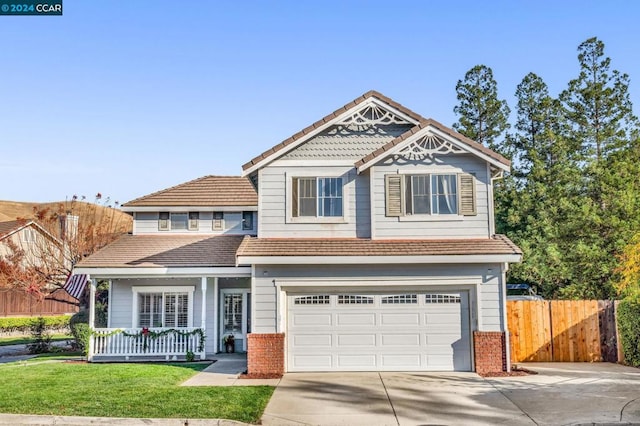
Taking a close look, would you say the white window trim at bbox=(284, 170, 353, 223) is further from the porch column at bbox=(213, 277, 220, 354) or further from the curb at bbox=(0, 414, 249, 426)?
the curb at bbox=(0, 414, 249, 426)

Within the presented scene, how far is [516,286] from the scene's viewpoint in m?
28.0

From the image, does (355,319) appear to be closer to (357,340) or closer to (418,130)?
(357,340)

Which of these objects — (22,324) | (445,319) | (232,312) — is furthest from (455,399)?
(22,324)

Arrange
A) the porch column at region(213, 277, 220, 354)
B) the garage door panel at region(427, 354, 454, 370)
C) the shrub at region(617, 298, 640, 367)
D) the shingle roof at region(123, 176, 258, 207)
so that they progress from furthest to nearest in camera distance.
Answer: the shingle roof at region(123, 176, 258, 207), the porch column at region(213, 277, 220, 354), the shrub at region(617, 298, 640, 367), the garage door panel at region(427, 354, 454, 370)

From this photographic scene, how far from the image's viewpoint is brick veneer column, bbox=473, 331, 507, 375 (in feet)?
46.1

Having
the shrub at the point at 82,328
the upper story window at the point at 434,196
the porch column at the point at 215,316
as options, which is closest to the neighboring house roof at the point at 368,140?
the upper story window at the point at 434,196

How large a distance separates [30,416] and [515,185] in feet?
95.0

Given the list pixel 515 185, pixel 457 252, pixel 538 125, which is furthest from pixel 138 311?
pixel 538 125

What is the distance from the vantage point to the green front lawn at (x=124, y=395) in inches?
389

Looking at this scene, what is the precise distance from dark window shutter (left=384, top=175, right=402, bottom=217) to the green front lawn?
19.0ft

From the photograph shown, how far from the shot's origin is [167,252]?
733 inches

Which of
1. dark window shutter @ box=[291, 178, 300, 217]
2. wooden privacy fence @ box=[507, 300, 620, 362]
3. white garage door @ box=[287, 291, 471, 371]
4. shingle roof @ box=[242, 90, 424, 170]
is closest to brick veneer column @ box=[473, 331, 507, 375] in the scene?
white garage door @ box=[287, 291, 471, 371]

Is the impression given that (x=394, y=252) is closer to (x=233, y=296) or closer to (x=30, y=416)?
(x=233, y=296)

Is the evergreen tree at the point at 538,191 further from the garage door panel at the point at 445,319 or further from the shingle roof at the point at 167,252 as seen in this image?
the shingle roof at the point at 167,252
